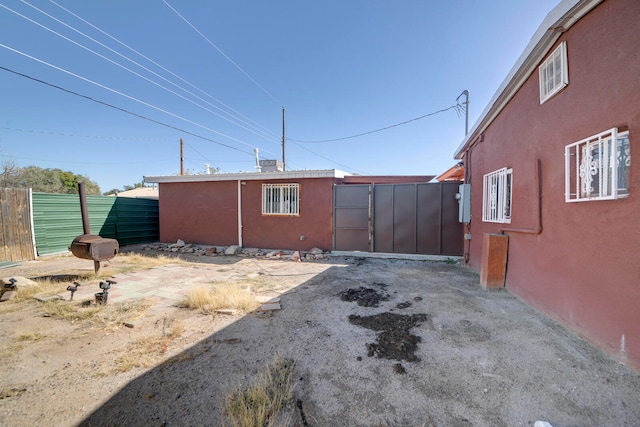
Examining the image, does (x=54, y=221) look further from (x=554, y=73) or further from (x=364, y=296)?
(x=554, y=73)

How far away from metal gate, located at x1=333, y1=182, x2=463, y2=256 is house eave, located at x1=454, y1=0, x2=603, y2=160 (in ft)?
8.09

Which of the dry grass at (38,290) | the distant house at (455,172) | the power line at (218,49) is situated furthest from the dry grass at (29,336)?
the distant house at (455,172)

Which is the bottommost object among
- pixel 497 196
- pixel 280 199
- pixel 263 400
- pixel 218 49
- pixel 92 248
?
pixel 263 400

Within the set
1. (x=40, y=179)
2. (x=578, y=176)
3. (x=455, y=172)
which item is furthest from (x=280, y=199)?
(x=40, y=179)

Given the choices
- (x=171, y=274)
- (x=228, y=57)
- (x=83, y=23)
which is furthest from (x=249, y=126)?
(x=171, y=274)

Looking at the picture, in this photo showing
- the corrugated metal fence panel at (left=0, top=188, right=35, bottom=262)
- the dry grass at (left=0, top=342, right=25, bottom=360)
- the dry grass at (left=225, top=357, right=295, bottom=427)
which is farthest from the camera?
the corrugated metal fence panel at (left=0, top=188, right=35, bottom=262)

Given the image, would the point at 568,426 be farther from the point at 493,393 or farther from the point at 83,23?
the point at 83,23

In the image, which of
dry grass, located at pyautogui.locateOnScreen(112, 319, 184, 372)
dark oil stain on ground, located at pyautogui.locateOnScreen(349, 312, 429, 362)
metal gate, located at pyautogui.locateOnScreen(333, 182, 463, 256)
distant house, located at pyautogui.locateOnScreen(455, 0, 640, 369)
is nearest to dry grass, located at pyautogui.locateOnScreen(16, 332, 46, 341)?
dry grass, located at pyautogui.locateOnScreen(112, 319, 184, 372)

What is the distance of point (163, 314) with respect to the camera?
334cm

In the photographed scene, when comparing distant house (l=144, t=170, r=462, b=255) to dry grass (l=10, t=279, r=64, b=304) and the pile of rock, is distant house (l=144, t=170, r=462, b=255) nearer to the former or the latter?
the pile of rock

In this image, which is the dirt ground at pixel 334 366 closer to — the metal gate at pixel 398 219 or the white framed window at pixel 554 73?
the white framed window at pixel 554 73

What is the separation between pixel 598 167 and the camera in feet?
7.72

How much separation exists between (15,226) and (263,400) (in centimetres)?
977

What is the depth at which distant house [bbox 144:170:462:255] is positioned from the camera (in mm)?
7102
